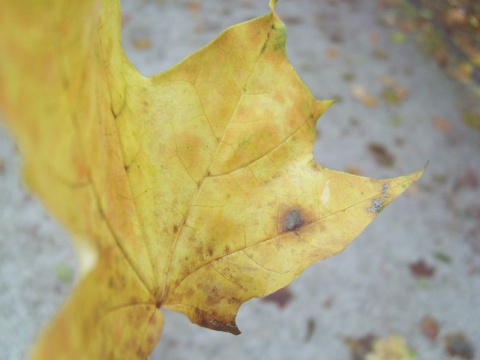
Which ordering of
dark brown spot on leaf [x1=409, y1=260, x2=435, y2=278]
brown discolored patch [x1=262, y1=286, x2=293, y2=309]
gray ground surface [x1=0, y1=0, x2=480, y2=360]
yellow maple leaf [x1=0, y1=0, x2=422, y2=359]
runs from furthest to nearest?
dark brown spot on leaf [x1=409, y1=260, x2=435, y2=278] < brown discolored patch [x1=262, y1=286, x2=293, y2=309] < gray ground surface [x1=0, y1=0, x2=480, y2=360] < yellow maple leaf [x1=0, y1=0, x2=422, y2=359]

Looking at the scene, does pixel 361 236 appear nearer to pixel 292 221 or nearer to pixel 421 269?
pixel 421 269

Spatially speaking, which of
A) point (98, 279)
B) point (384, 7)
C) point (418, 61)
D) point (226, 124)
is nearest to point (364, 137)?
point (418, 61)

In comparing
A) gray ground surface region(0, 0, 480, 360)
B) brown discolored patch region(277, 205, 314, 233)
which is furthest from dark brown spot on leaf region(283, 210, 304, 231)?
gray ground surface region(0, 0, 480, 360)

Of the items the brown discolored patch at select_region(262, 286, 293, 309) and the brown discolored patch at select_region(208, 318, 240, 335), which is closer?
the brown discolored patch at select_region(208, 318, 240, 335)

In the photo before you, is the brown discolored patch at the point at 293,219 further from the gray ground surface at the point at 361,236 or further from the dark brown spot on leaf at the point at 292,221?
the gray ground surface at the point at 361,236

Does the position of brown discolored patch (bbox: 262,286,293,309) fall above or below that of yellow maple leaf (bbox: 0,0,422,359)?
below

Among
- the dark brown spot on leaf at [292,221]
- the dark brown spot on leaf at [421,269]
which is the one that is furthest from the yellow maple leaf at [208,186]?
the dark brown spot on leaf at [421,269]

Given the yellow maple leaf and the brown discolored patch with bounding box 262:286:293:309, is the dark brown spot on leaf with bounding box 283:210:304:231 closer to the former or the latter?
the yellow maple leaf

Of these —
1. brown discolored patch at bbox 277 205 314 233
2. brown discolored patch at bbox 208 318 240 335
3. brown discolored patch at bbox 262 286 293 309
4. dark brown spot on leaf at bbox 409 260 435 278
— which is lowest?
dark brown spot on leaf at bbox 409 260 435 278
